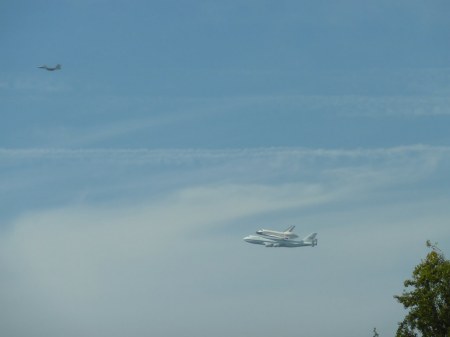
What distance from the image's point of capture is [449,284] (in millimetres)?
128250

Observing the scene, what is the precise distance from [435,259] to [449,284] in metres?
4.26

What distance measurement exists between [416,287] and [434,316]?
502 centimetres

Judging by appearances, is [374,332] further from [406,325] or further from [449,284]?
[449,284]

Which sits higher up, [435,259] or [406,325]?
[435,259]

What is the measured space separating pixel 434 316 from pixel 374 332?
982 cm

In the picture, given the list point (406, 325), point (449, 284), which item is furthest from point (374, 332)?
point (449, 284)

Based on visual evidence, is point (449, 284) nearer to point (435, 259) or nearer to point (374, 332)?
point (435, 259)

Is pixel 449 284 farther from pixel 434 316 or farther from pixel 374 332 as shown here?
pixel 374 332

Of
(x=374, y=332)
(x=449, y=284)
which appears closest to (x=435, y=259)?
(x=449, y=284)

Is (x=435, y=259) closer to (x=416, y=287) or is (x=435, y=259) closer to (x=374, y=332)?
(x=416, y=287)

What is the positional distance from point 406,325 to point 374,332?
5.12 meters

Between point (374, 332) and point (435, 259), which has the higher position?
point (435, 259)

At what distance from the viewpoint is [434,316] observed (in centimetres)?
12838

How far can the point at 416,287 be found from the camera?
429 ft
